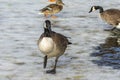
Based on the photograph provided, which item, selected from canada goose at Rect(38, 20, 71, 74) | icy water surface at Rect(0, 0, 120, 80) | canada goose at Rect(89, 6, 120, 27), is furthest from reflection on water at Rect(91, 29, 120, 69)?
canada goose at Rect(89, 6, 120, 27)

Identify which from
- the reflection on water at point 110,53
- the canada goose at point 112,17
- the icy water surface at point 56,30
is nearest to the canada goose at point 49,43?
the icy water surface at point 56,30

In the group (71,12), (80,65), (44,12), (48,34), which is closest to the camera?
(48,34)

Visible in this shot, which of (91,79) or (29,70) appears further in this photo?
(29,70)

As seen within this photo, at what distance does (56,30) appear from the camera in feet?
48.6

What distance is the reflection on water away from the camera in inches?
396

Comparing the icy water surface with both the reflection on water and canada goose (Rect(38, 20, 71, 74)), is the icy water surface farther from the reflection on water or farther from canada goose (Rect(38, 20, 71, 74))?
canada goose (Rect(38, 20, 71, 74))

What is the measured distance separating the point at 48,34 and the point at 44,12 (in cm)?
956

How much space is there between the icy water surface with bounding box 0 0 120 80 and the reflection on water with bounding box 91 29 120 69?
0.12m

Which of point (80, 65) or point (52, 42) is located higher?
point (52, 42)

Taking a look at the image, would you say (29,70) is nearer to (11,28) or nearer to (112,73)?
(112,73)

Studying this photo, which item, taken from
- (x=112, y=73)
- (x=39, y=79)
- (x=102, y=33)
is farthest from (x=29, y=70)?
(x=102, y=33)

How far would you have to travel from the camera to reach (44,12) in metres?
18.0

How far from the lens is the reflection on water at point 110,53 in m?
10.1

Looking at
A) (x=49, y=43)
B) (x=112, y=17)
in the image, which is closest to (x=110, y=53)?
(x=49, y=43)
